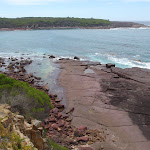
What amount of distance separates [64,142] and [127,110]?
9.13 metres

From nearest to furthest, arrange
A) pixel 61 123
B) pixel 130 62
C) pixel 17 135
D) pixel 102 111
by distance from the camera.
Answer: pixel 17 135
pixel 61 123
pixel 102 111
pixel 130 62

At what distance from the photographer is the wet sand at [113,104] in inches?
629

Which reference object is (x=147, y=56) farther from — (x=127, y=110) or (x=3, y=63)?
(x=3, y=63)

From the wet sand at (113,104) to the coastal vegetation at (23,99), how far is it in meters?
3.76

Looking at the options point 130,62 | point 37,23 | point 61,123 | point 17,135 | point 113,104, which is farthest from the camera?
point 37,23

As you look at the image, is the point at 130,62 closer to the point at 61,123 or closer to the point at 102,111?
the point at 102,111

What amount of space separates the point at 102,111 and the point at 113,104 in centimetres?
219

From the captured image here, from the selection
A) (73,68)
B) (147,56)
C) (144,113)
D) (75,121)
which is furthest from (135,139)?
(147,56)

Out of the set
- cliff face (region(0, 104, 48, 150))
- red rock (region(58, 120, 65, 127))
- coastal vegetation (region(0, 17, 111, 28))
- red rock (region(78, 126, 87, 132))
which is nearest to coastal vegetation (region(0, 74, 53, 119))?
red rock (region(58, 120, 65, 127))

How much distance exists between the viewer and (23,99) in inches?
653

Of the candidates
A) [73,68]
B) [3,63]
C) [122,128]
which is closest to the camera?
[122,128]

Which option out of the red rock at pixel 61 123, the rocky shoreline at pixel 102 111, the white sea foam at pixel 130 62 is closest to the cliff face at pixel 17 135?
the rocky shoreline at pixel 102 111

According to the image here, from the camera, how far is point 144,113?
63.0ft

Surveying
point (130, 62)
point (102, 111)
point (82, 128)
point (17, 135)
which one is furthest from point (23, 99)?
point (130, 62)
